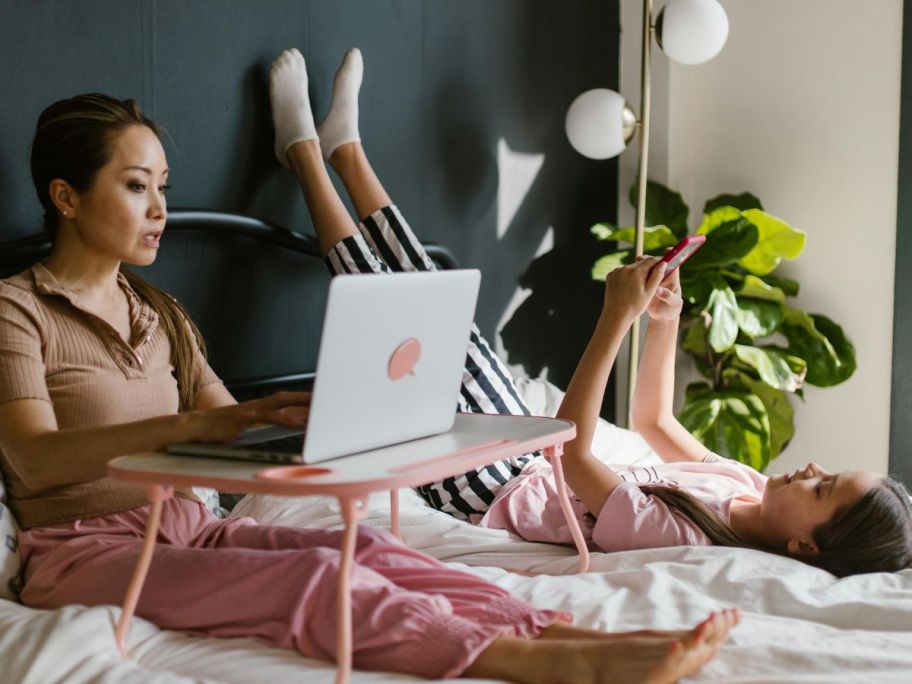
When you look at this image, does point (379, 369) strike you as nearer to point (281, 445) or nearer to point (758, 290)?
point (281, 445)

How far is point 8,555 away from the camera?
139cm

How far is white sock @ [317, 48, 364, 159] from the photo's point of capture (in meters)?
2.29

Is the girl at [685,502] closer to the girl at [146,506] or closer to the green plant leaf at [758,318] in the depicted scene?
the girl at [146,506]

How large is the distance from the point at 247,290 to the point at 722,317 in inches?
54.0

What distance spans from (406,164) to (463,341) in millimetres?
1313

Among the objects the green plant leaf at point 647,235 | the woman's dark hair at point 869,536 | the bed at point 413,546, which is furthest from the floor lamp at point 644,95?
the woman's dark hair at point 869,536

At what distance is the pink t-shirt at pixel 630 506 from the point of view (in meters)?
1.65

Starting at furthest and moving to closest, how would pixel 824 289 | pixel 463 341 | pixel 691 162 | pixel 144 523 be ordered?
pixel 691 162
pixel 824 289
pixel 144 523
pixel 463 341

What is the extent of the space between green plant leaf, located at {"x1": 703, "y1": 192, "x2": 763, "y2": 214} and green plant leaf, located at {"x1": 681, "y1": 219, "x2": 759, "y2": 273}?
0.27 metres

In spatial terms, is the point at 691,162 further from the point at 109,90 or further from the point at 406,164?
the point at 109,90

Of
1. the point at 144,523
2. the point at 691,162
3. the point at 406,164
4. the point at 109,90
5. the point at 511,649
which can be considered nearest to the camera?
the point at 511,649

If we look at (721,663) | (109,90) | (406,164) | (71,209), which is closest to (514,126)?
(406,164)

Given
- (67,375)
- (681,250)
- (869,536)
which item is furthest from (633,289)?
(67,375)

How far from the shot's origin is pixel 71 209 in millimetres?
1546
